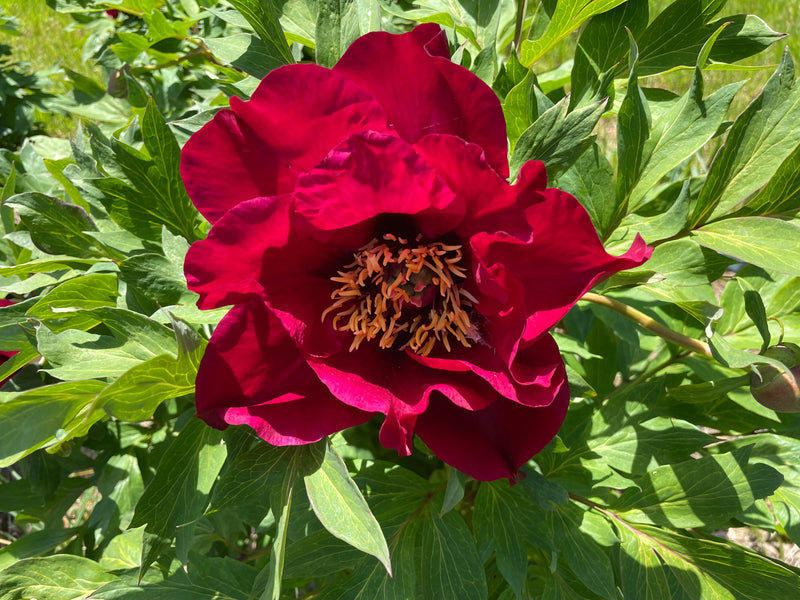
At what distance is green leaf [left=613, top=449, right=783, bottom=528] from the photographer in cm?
100

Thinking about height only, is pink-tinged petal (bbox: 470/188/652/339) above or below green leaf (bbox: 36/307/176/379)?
above

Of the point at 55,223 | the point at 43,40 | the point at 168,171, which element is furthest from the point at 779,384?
the point at 43,40

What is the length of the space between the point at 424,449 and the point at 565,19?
67 centimetres

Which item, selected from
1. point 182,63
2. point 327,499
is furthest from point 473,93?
point 182,63

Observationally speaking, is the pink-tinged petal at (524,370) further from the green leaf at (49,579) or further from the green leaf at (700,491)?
the green leaf at (49,579)

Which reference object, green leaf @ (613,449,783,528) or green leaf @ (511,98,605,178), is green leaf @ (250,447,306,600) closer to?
green leaf @ (511,98,605,178)

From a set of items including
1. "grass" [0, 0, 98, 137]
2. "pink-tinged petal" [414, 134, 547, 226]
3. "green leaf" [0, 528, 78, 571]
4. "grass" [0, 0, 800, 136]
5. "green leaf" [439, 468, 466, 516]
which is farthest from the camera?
"grass" [0, 0, 98, 137]

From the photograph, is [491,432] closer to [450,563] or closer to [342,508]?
[342,508]

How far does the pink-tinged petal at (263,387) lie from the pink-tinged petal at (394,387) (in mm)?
44

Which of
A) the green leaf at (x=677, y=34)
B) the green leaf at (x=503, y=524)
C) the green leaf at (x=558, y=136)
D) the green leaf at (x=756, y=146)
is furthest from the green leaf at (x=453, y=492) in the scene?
the green leaf at (x=677, y=34)

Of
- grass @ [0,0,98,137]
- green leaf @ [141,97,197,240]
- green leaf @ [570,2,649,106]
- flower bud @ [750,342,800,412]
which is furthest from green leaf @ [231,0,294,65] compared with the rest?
grass @ [0,0,98,137]

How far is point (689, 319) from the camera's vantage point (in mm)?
1291

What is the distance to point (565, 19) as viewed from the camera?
943 millimetres

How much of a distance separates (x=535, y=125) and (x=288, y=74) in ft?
0.89
